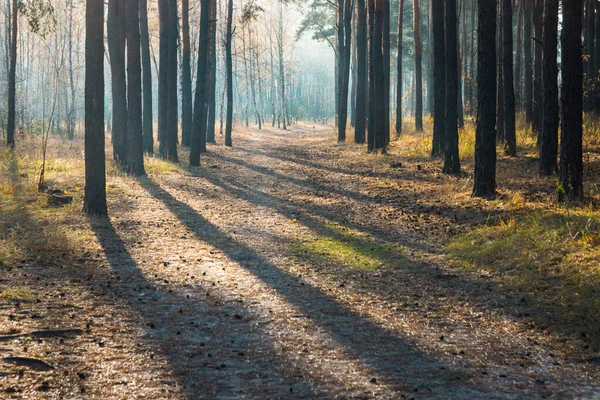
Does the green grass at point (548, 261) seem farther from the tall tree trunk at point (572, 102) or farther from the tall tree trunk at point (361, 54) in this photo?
the tall tree trunk at point (361, 54)

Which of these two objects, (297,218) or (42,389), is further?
(297,218)

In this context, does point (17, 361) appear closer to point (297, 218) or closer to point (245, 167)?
point (297, 218)

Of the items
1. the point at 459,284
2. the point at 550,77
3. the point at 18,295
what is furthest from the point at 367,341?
the point at 550,77

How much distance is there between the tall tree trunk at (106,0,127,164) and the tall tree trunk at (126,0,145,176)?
66cm

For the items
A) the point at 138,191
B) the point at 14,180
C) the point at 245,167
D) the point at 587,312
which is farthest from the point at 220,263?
the point at 245,167

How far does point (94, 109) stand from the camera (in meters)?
10.8

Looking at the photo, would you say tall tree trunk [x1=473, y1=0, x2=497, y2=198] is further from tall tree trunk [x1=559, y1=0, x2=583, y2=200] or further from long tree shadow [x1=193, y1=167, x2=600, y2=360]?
long tree shadow [x1=193, y1=167, x2=600, y2=360]

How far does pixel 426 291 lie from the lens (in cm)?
688

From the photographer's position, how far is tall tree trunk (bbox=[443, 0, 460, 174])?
1538cm

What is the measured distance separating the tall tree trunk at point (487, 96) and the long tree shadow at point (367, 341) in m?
5.67

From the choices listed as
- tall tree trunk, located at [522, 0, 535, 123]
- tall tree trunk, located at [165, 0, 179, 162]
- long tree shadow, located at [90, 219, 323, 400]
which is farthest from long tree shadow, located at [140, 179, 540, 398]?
tall tree trunk, located at [522, 0, 535, 123]

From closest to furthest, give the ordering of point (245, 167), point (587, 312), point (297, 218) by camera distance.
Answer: point (587, 312), point (297, 218), point (245, 167)

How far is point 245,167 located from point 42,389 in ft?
57.4

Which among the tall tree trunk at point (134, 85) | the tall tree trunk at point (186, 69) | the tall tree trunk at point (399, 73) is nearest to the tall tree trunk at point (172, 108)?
the tall tree trunk at point (186, 69)
